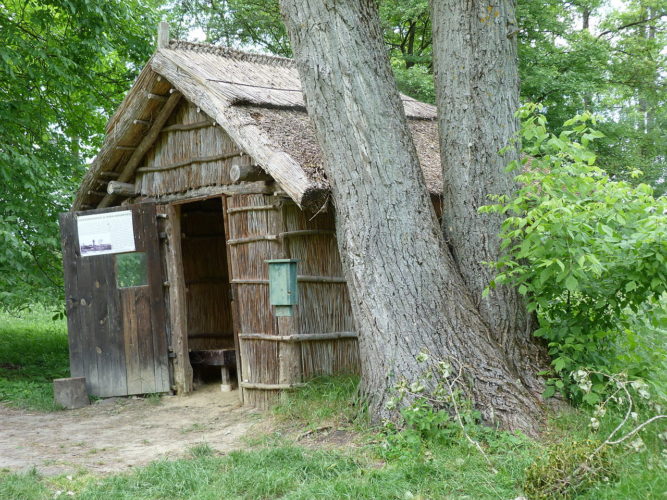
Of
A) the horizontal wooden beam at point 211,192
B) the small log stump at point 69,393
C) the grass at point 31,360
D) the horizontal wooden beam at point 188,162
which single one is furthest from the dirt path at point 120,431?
the horizontal wooden beam at point 188,162

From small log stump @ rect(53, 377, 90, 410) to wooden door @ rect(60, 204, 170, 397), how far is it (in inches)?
10.5

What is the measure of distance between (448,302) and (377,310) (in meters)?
0.53

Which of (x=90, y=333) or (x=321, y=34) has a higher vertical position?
(x=321, y=34)

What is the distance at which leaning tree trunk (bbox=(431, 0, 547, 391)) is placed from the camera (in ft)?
18.0

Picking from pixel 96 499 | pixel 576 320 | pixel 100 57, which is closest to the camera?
pixel 96 499

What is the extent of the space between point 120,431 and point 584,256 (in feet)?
14.8

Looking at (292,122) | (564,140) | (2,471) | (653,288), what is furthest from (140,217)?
(653,288)

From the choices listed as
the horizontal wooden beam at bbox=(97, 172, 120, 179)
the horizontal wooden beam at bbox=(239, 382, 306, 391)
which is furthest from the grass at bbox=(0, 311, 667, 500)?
the horizontal wooden beam at bbox=(97, 172, 120, 179)

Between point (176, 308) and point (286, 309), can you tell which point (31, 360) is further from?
point (286, 309)

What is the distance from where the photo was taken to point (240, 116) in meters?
6.89

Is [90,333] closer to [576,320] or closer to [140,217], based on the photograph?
[140,217]

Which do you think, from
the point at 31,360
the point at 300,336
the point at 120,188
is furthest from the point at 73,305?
the point at 31,360

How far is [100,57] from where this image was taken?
11.0m

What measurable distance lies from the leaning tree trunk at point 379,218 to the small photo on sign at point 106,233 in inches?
133
